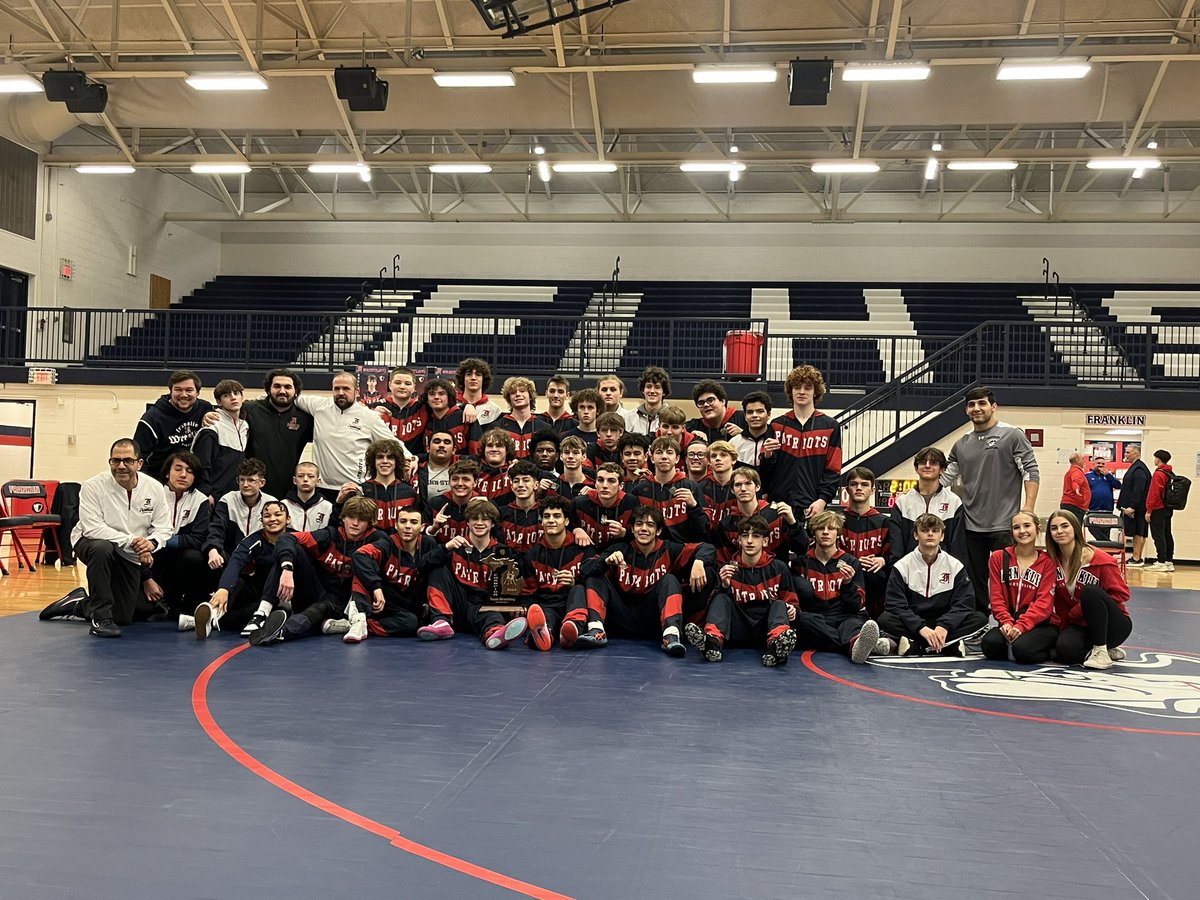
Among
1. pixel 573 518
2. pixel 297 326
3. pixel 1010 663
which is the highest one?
pixel 297 326

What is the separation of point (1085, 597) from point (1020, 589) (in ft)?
1.41

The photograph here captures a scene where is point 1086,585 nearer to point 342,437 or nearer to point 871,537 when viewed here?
point 871,537

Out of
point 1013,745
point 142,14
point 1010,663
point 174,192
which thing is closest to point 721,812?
point 1013,745

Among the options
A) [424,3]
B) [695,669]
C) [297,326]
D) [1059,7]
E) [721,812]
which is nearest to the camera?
[721,812]

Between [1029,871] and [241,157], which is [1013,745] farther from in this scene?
[241,157]

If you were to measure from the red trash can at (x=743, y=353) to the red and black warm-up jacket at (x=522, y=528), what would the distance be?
8178mm

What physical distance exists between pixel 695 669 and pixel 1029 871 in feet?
10.2

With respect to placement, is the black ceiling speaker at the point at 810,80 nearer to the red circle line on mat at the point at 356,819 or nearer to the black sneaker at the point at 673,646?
the black sneaker at the point at 673,646

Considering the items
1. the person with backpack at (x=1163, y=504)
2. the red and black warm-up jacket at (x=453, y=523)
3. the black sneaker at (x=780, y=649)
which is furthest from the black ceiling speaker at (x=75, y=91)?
the person with backpack at (x=1163, y=504)

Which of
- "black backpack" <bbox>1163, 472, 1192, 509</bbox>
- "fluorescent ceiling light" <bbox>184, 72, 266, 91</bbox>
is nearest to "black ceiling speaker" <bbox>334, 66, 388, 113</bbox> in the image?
"fluorescent ceiling light" <bbox>184, 72, 266, 91</bbox>

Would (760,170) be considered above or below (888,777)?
above

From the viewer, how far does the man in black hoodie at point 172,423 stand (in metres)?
7.66

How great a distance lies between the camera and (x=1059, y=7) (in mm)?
13180

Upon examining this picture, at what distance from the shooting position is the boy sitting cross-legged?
21.3ft
